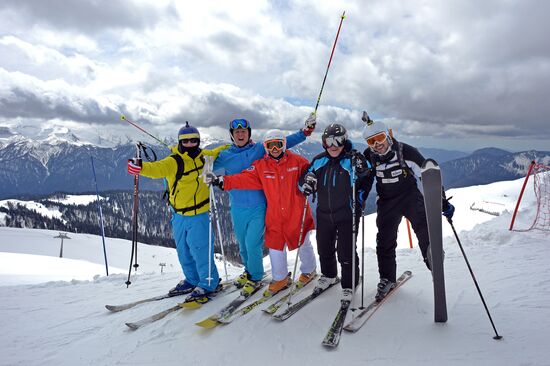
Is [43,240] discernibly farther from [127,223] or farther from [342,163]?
[127,223]

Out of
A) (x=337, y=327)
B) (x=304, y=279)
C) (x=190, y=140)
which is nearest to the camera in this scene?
(x=337, y=327)

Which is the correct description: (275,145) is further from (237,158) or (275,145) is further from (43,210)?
(43,210)

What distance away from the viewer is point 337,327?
4496 millimetres

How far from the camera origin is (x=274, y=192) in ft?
18.8

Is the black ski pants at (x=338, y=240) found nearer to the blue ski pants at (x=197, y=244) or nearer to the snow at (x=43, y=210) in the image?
the blue ski pants at (x=197, y=244)

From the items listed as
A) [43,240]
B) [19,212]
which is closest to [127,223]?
[19,212]

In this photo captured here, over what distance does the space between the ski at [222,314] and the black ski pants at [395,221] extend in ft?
8.28

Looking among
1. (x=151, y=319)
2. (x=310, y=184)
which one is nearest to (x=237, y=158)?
(x=310, y=184)

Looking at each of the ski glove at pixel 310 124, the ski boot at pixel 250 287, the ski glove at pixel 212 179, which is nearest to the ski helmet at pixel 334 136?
the ski glove at pixel 310 124

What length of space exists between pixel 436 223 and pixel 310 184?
1.88 metres

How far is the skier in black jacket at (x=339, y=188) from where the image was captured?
5.20m

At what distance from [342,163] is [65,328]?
5.45 m

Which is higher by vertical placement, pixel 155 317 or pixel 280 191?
pixel 280 191

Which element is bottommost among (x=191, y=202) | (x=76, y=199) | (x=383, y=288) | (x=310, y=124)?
(x=76, y=199)
